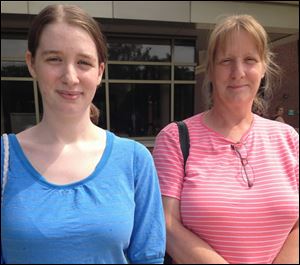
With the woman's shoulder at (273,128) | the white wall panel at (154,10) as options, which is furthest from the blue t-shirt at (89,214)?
the white wall panel at (154,10)

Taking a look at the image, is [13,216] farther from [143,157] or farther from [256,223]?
[256,223]

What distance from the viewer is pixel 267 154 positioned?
155 centimetres

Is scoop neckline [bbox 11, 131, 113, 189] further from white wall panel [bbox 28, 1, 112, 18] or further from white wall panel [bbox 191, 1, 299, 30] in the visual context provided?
white wall panel [bbox 191, 1, 299, 30]

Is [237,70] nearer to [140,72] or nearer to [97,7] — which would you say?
[97,7]

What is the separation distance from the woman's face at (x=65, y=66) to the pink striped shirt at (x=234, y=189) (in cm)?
47

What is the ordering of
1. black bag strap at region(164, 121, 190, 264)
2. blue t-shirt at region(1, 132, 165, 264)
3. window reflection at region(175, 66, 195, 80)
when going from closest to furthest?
1. blue t-shirt at region(1, 132, 165, 264)
2. black bag strap at region(164, 121, 190, 264)
3. window reflection at region(175, 66, 195, 80)

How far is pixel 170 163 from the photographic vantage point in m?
1.51

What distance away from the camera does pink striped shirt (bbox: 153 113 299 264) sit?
1391 mm

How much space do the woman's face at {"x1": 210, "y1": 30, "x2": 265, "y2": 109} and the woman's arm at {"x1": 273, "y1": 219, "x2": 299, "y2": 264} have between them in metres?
0.64

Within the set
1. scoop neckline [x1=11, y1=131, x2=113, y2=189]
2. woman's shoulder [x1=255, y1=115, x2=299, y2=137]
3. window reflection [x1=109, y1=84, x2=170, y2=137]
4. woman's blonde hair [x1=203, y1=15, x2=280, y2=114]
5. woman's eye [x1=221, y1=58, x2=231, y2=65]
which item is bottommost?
window reflection [x1=109, y1=84, x2=170, y2=137]

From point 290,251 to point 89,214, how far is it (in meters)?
0.89

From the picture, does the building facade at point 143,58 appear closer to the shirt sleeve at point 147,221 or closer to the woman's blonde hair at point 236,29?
the woman's blonde hair at point 236,29

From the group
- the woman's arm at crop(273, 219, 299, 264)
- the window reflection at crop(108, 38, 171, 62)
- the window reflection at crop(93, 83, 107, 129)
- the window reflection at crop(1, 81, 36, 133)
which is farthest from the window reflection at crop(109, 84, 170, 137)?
the woman's arm at crop(273, 219, 299, 264)

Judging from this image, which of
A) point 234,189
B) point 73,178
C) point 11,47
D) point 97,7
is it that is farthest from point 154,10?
point 73,178
